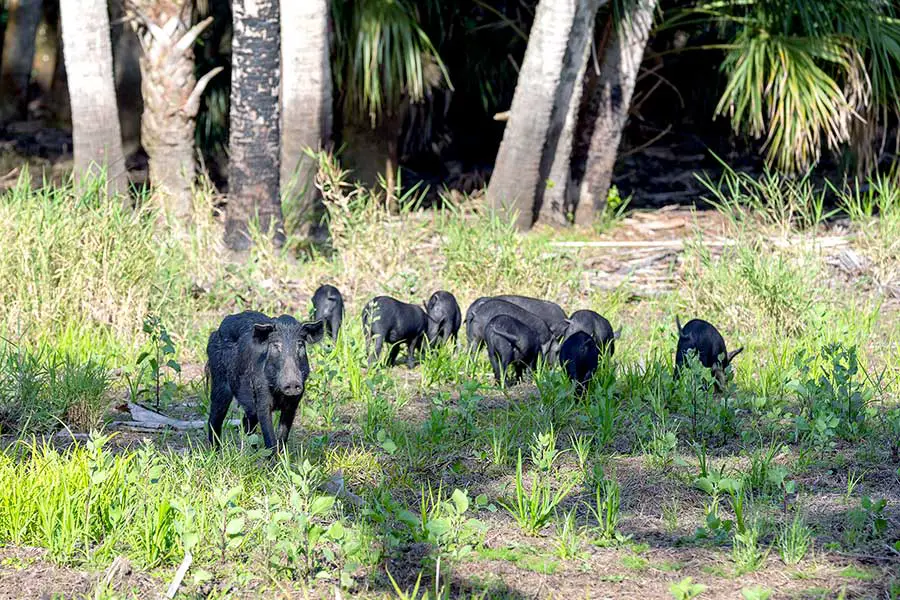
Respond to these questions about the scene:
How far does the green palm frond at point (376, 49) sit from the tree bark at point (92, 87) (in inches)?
93.3

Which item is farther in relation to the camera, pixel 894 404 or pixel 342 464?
pixel 894 404

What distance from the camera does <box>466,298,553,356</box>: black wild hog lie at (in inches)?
285

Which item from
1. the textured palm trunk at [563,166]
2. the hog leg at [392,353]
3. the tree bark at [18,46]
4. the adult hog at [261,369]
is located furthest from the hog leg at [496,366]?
the tree bark at [18,46]

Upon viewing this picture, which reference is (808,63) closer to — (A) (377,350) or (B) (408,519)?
(A) (377,350)

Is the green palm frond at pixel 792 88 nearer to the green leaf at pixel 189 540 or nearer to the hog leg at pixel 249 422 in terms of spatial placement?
the hog leg at pixel 249 422

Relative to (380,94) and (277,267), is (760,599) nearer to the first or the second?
(277,267)

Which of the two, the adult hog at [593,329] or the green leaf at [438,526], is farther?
the adult hog at [593,329]

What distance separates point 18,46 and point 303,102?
765 cm

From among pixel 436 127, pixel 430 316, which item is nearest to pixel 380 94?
pixel 436 127

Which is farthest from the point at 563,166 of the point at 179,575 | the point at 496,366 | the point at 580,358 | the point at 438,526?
the point at 179,575

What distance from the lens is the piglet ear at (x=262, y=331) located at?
191 inches

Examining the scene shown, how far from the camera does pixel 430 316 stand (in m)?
7.65

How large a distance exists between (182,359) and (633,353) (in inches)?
110

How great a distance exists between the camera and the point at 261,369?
16.3 ft
